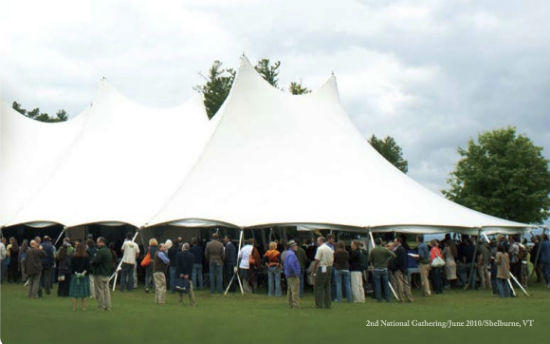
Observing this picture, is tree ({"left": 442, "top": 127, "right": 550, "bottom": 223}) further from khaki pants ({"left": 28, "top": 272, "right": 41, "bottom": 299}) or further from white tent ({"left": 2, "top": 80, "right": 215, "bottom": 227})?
khaki pants ({"left": 28, "top": 272, "right": 41, "bottom": 299})

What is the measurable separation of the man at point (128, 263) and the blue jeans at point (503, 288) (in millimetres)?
8970

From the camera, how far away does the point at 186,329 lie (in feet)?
35.8

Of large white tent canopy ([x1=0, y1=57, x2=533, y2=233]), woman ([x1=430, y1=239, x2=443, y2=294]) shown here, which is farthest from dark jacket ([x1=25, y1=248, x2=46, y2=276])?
woman ([x1=430, y1=239, x2=443, y2=294])

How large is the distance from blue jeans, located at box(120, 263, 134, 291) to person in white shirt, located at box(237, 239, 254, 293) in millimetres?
2923

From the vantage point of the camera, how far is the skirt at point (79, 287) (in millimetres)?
13688

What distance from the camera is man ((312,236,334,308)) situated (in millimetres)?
14062

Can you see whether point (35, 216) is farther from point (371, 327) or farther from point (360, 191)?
point (371, 327)

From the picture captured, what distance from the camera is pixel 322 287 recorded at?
1431 centimetres

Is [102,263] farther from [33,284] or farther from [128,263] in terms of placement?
[128,263]

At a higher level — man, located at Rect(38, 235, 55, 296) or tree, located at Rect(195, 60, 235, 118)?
tree, located at Rect(195, 60, 235, 118)

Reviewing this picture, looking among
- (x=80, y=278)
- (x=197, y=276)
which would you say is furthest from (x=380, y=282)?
(x=80, y=278)

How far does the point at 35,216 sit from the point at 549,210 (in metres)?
32.1

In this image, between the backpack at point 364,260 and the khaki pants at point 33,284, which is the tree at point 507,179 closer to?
the backpack at point 364,260

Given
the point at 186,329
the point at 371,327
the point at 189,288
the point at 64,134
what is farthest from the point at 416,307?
the point at 64,134
